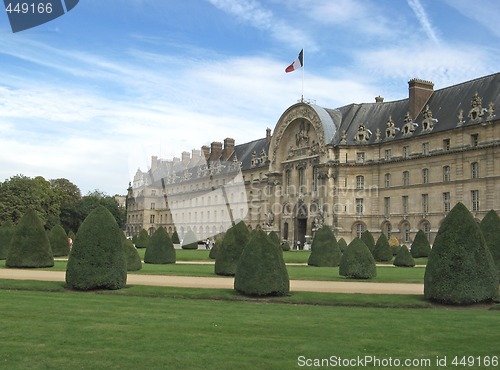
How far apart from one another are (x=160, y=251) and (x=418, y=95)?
105ft

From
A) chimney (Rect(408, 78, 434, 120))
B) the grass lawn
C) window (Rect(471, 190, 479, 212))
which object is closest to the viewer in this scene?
the grass lawn

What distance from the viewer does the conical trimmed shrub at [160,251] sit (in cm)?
3188

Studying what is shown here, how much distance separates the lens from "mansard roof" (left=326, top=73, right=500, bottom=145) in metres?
46.8

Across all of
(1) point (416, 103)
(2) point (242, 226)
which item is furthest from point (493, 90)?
(2) point (242, 226)

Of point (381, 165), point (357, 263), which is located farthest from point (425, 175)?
point (357, 263)

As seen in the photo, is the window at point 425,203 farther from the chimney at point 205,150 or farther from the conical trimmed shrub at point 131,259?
the chimney at point 205,150

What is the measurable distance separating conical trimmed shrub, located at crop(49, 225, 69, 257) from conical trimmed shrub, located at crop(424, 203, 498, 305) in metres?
27.5

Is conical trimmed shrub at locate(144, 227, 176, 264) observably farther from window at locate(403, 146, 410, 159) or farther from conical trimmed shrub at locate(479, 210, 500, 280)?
window at locate(403, 146, 410, 159)

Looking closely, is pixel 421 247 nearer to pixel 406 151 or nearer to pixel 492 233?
pixel 406 151

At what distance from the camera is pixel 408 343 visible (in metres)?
9.64

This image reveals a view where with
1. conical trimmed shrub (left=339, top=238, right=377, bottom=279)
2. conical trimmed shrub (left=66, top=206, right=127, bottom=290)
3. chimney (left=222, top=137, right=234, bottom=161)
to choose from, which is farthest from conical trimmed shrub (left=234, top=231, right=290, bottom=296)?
chimney (left=222, top=137, right=234, bottom=161)

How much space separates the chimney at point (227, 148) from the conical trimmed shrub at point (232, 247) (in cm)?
6321

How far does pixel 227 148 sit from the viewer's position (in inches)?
3455

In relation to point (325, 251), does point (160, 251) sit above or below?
below
